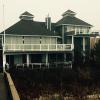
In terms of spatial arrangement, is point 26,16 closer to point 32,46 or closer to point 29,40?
point 29,40

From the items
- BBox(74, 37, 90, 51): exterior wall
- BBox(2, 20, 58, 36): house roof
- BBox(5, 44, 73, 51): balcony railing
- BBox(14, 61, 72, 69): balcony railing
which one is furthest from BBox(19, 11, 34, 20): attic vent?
BBox(14, 61, 72, 69): balcony railing

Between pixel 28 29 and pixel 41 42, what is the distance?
2856mm

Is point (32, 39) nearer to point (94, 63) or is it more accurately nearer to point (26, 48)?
point (26, 48)

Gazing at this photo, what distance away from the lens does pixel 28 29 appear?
Answer: 138 feet

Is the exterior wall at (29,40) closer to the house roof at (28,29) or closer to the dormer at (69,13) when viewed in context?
the house roof at (28,29)

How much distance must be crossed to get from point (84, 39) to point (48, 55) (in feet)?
22.9

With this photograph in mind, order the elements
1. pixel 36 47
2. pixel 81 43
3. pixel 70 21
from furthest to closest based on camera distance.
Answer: pixel 70 21
pixel 81 43
pixel 36 47

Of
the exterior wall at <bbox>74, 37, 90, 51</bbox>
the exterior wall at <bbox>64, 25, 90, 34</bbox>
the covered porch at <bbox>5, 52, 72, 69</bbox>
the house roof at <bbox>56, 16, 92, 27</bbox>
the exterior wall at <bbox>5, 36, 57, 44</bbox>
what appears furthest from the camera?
the house roof at <bbox>56, 16, 92, 27</bbox>

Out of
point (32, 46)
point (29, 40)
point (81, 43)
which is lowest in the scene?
point (32, 46)

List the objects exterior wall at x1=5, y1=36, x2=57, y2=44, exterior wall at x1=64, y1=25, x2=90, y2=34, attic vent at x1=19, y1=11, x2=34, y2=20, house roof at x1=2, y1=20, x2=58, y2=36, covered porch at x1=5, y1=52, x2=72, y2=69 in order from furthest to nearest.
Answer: exterior wall at x1=64, y1=25, x2=90, y2=34 < attic vent at x1=19, y1=11, x2=34, y2=20 < house roof at x1=2, y1=20, x2=58, y2=36 < exterior wall at x1=5, y1=36, x2=57, y2=44 < covered porch at x1=5, y1=52, x2=72, y2=69

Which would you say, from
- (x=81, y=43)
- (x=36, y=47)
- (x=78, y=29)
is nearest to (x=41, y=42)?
(x=36, y=47)

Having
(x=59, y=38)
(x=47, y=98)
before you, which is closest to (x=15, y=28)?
(x=59, y=38)

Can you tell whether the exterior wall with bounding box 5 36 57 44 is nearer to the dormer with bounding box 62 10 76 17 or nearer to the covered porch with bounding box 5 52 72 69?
the covered porch with bounding box 5 52 72 69

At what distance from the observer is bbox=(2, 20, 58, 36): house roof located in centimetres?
4047
